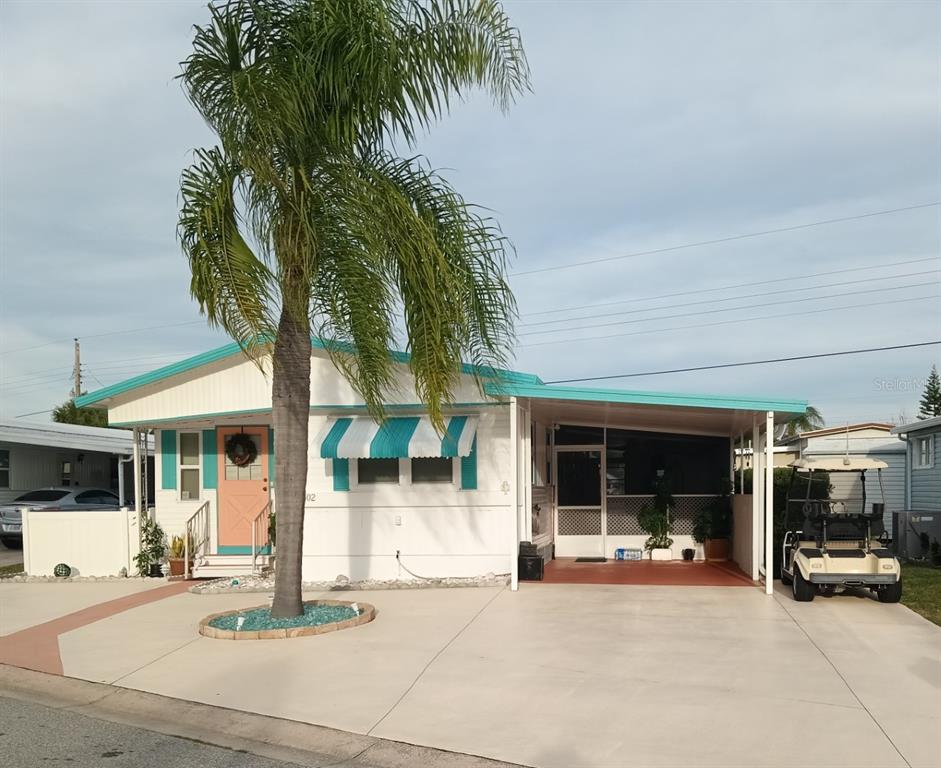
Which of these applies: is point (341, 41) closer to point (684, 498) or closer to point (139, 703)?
point (139, 703)

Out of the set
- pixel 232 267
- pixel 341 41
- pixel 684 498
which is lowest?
pixel 684 498

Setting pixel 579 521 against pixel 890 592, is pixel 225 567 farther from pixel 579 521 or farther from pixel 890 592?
pixel 890 592

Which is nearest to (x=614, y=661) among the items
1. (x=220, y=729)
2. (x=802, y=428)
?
(x=220, y=729)

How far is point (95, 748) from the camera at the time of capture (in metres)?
5.98

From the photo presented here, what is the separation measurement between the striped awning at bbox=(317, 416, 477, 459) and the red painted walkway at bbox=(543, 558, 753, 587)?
241cm

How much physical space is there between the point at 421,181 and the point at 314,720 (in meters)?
5.64

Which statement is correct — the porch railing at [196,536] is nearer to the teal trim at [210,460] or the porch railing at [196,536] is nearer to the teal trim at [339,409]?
the teal trim at [210,460]

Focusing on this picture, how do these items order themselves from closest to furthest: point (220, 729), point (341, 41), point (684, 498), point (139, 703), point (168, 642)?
point (220, 729) < point (139, 703) < point (341, 41) < point (168, 642) < point (684, 498)

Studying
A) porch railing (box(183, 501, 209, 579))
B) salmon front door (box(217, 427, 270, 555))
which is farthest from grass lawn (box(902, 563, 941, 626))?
porch railing (box(183, 501, 209, 579))

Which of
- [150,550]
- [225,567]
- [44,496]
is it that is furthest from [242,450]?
[44,496]

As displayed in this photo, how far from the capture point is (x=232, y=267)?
8.90 m

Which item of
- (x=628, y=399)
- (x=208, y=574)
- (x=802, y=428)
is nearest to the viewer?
(x=628, y=399)

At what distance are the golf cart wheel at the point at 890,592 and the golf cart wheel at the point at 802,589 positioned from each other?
0.78 m

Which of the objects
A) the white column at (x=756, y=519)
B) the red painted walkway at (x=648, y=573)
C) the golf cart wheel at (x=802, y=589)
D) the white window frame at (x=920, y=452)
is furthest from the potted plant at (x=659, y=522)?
the white window frame at (x=920, y=452)
